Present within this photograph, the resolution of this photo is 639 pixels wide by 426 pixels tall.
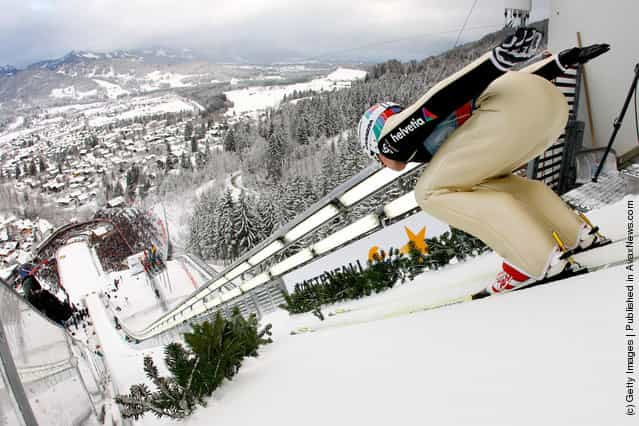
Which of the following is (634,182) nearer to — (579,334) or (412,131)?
(412,131)

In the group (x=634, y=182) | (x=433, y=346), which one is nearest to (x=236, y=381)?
(x=433, y=346)

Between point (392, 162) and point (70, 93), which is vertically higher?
point (70, 93)

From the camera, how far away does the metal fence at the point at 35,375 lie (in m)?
1.19

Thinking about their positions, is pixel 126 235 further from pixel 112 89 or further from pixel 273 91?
pixel 112 89

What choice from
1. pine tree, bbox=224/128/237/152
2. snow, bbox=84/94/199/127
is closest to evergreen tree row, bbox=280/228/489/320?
pine tree, bbox=224/128/237/152

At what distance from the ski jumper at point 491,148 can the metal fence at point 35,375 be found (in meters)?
1.58

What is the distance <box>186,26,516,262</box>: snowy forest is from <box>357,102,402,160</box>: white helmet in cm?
1994

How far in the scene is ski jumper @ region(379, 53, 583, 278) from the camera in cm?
132

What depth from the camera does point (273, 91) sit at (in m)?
80.1

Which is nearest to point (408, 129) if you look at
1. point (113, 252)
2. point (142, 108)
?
point (113, 252)

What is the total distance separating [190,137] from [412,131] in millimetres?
79266

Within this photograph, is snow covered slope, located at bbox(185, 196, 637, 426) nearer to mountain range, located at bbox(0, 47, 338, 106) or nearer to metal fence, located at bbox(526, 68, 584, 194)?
metal fence, located at bbox(526, 68, 584, 194)

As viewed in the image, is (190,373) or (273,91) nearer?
(190,373)

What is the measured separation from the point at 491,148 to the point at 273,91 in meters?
83.7
